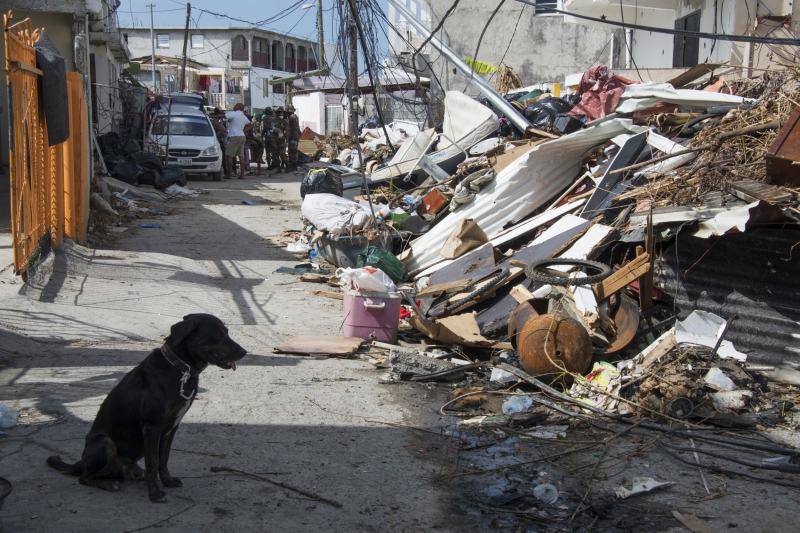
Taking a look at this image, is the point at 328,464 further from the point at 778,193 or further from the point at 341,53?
the point at 341,53

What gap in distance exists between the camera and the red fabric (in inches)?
458

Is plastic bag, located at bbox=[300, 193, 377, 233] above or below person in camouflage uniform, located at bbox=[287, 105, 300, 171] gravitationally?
below

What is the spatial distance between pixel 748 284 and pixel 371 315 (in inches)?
131

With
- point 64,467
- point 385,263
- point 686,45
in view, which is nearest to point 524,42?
point 686,45

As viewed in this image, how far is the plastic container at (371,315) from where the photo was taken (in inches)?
262

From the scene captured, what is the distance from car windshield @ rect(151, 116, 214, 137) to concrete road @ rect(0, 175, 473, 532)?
1089cm

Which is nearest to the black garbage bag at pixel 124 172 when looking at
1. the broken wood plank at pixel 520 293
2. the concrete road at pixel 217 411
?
the concrete road at pixel 217 411

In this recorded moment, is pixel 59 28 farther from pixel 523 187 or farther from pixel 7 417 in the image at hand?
pixel 7 417

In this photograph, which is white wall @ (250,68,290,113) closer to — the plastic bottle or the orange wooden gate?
the orange wooden gate

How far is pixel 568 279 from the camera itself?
19.8 ft

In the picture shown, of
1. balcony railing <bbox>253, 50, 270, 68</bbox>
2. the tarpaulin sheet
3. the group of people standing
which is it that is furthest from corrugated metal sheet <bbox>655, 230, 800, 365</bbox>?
balcony railing <bbox>253, 50, 270, 68</bbox>

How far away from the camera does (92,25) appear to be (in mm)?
17531

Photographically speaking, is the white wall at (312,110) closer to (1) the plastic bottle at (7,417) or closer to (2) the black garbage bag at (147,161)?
(2) the black garbage bag at (147,161)

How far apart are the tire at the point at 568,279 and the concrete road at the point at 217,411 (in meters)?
1.54
